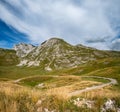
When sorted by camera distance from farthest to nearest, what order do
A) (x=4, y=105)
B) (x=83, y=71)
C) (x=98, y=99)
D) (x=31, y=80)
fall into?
1. (x=83, y=71)
2. (x=31, y=80)
3. (x=98, y=99)
4. (x=4, y=105)

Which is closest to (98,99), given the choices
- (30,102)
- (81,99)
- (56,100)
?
(81,99)

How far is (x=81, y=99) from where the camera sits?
38.0 feet

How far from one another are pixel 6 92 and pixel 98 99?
540 cm

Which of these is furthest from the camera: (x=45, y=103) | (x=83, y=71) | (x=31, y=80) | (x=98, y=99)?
(x=83, y=71)

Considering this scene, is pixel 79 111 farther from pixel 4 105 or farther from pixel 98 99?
pixel 4 105

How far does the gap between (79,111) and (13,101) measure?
3587 millimetres

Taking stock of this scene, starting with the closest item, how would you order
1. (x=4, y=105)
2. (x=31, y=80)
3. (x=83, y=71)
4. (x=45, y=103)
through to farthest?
1. (x=4, y=105)
2. (x=45, y=103)
3. (x=31, y=80)
4. (x=83, y=71)

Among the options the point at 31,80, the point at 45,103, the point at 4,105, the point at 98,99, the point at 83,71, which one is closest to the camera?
the point at 4,105

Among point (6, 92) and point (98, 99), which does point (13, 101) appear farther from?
point (98, 99)

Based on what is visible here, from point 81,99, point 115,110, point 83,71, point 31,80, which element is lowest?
point 115,110

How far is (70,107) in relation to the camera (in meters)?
10.5

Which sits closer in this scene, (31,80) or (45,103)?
(45,103)

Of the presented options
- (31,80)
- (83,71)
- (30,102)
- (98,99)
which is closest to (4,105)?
(30,102)

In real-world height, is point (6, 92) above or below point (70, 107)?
above
